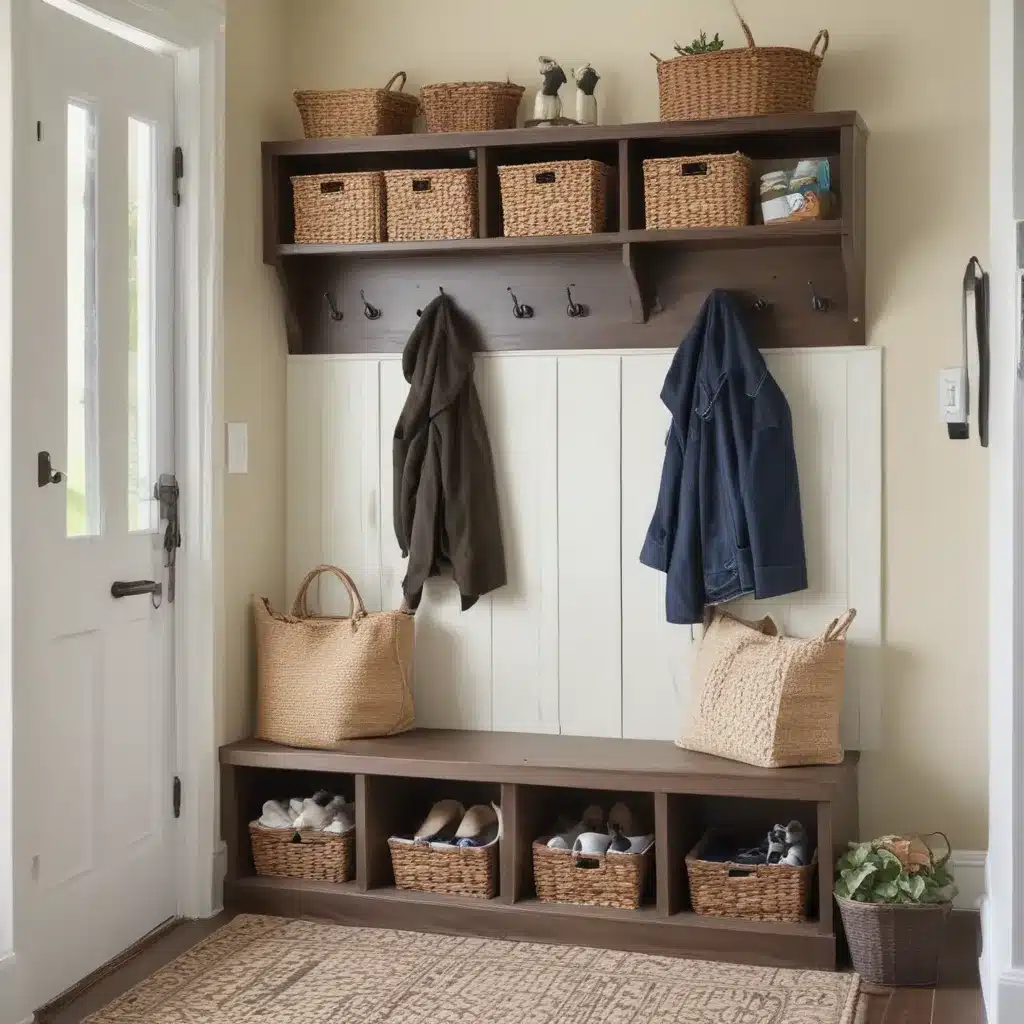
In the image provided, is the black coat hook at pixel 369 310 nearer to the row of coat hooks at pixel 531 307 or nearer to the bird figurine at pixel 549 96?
the row of coat hooks at pixel 531 307

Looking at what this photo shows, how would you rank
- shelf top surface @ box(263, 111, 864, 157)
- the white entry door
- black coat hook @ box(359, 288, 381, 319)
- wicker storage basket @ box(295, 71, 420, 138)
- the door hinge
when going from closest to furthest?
the white entry door → shelf top surface @ box(263, 111, 864, 157) → the door hinge → wicker storage basket @ box(295, 71, 420, 138) → black coat hook @ box(359, 288, 381, 319)

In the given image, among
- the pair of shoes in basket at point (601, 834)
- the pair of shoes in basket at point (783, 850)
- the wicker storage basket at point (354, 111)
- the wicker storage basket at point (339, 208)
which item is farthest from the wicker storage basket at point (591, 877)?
the wicker storage basket at point (354, 111)

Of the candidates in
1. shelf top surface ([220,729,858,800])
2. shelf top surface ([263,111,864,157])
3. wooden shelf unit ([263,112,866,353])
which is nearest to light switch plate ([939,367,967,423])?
wooden shelf unit ([263,112,866,353])

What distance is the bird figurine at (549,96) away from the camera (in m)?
3.71

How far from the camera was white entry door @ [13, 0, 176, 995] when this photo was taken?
3006mm

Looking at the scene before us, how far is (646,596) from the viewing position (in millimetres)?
3812

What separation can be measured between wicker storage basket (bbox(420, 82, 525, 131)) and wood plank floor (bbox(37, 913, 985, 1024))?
2.19 m

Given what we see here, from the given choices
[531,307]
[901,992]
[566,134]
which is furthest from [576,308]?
[901,992]

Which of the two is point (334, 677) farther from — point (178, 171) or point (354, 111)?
point (354, 111)

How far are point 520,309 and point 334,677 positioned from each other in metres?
1.11

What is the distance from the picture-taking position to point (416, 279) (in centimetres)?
396

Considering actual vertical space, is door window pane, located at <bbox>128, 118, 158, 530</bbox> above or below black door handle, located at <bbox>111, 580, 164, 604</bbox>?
above

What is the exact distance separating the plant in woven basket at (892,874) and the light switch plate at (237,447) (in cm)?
183

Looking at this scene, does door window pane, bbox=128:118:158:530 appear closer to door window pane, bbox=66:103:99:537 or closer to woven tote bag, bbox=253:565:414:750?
door window pane, bbox=66:103:99:537
